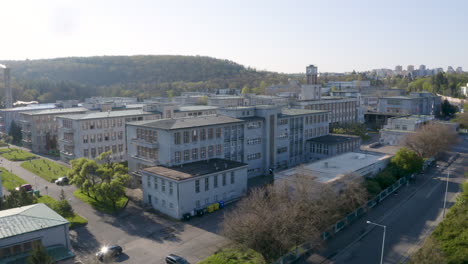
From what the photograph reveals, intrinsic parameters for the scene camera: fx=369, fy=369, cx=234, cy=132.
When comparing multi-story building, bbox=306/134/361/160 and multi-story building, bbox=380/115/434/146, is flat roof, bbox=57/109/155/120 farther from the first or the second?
multi-story building, bbox=380/115/434/146

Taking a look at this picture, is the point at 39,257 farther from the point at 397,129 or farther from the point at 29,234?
the point at 397,129

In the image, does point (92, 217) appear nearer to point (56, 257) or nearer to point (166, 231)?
point (166, 231)

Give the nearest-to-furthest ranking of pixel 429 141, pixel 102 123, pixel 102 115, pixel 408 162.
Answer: pixel 408 162, pixel 429 141, pixel 102 123, pixel 102 115

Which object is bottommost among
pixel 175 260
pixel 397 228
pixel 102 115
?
pixel 397 228

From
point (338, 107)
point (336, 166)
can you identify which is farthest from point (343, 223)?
point (338, 107)

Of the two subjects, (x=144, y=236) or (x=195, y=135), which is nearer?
(x=144, y=236)

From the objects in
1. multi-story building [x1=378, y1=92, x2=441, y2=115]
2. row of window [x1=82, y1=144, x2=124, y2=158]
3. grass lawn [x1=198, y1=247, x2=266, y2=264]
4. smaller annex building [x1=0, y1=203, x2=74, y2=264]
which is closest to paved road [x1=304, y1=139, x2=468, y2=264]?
grass lawn [x1=198, y1=247, x2=266, y2=264]

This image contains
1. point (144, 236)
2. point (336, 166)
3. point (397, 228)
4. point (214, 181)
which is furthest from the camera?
point (336, 166)
